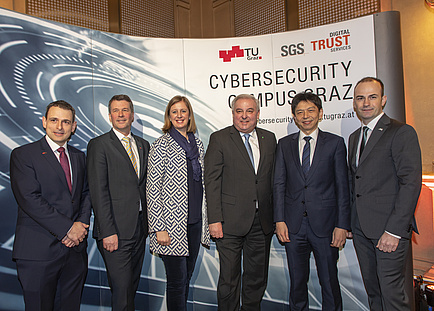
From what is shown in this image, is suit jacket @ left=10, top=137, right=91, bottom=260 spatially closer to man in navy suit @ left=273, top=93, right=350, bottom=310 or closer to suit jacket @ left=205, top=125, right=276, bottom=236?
suit jacket @ left=205, top=125, right=276, bottom=236

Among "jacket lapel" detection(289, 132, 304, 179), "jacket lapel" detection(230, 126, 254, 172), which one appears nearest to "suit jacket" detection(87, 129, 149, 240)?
"jacket lapel" detection(230, 126, 254, 172)

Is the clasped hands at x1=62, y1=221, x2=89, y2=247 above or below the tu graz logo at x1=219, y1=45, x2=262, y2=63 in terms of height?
below

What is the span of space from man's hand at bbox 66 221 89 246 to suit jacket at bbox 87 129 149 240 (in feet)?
0.34

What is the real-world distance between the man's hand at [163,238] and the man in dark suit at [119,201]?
0.23 m

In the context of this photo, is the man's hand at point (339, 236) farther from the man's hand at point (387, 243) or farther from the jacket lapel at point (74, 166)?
the jacket lapel at point (74, 166)

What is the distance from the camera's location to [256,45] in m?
3.22

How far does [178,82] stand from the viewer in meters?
3.22

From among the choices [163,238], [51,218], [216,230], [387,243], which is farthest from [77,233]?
[387,243]

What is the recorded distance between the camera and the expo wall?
260 cm

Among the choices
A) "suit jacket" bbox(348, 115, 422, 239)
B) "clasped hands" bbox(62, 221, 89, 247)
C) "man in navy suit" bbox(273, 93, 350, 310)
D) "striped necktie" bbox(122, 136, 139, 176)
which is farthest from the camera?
"striped necktie" bbox(122, 136, 139, 176)

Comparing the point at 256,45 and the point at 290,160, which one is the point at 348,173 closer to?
the point at 290,160

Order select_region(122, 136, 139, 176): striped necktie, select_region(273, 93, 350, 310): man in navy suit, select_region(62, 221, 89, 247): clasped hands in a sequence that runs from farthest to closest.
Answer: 1. select_region(122, 136, 139, 176): striped necktie
2. select_region(273, 93, 350, 310): man in navy suit
3. select_region(62, 221, 89, 247): clasped hands

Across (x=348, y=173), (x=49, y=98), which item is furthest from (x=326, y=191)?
(x=49, y=98)

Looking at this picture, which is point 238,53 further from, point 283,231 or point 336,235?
point 336,235
